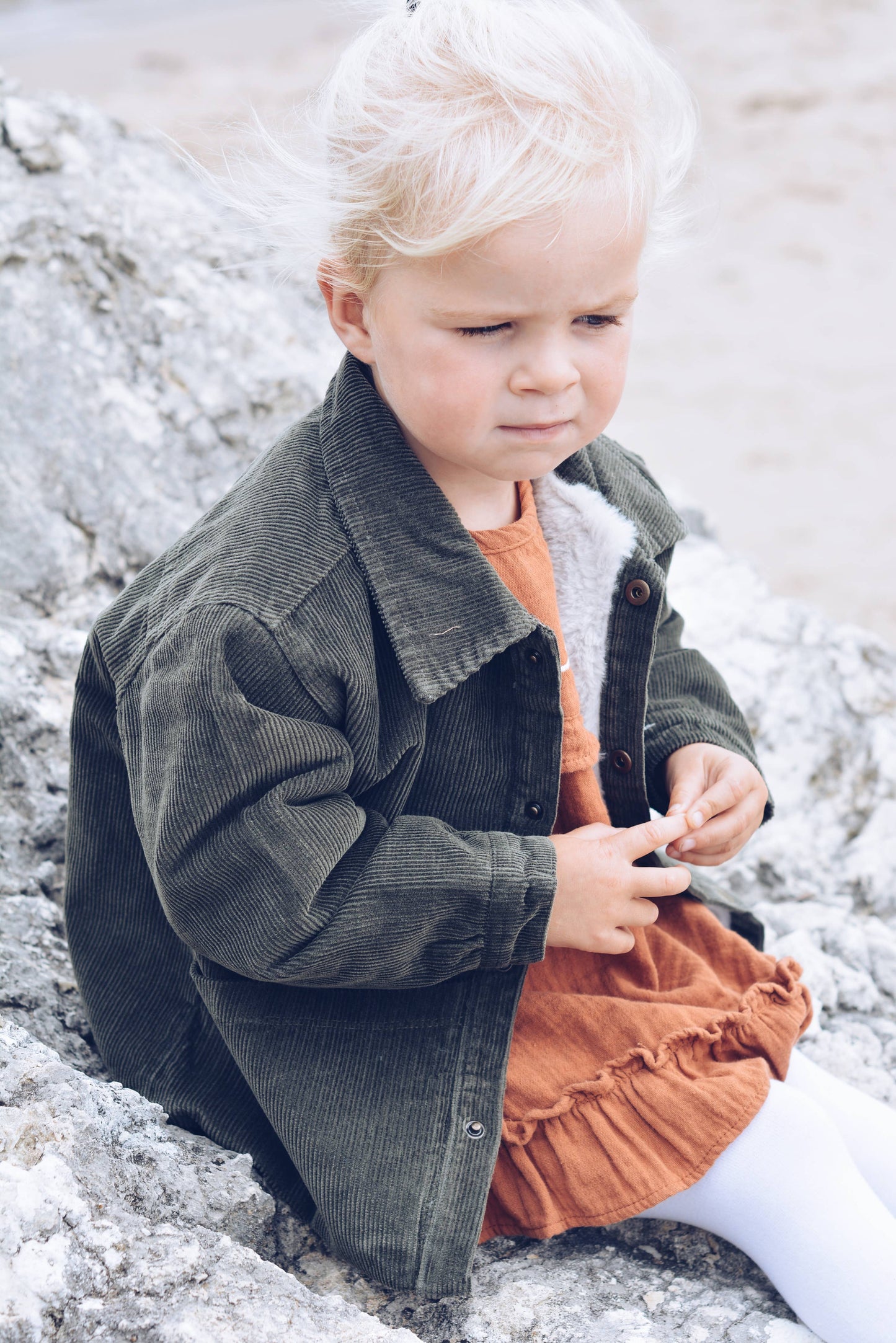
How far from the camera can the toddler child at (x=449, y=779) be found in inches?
43.5

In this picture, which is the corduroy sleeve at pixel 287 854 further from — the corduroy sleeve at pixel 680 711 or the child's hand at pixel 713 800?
the corduroy sleeve at pixel 680 711

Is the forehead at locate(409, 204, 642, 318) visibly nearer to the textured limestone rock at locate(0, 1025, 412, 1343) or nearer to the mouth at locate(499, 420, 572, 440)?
the mouth at locate(499, 420, 572, 440)

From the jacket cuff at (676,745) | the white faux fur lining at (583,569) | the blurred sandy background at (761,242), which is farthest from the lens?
the blurred sandy background at (761,242)

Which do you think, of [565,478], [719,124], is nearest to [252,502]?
[565,478]

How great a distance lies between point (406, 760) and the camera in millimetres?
1230

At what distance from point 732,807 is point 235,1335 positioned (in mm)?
759

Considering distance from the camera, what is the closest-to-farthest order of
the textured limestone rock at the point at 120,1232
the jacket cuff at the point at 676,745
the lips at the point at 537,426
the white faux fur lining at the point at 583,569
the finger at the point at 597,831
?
the textured limestone rock at the point at 120,1232
the lips at the point at 537,426
the finger at the point at 597,831
the white faux fur lining at the point at 583,569
the jacket cuff at the point at 676,745

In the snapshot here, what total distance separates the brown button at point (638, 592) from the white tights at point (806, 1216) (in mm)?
526

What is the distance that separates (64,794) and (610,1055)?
2.70 feet

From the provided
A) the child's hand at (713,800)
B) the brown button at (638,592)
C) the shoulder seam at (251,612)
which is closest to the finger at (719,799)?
the child's hand at (713,800)

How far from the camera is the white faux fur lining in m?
1.39

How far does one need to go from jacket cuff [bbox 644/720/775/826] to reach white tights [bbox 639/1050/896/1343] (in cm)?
37

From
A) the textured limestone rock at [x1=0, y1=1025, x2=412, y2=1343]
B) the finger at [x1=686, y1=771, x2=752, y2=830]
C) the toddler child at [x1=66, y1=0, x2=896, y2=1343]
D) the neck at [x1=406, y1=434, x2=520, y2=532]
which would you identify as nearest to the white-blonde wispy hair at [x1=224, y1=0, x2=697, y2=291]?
the toddler child at [x1=66, y1=0, x2=896, y2=1343]

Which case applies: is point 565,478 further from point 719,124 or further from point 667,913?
point 719,124
